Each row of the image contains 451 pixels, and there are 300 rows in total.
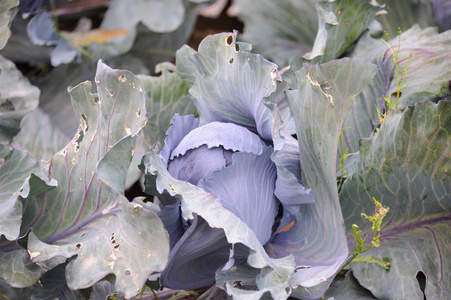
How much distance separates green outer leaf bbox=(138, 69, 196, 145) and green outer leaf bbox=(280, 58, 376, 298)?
33 cm

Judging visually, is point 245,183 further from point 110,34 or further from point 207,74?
point 110,34

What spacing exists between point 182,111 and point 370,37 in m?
0.36

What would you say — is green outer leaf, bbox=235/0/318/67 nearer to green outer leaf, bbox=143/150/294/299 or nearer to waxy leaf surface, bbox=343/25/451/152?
waxy leaf surface, bbox=343/25/451/152

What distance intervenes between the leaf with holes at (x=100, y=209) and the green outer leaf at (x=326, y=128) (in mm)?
189

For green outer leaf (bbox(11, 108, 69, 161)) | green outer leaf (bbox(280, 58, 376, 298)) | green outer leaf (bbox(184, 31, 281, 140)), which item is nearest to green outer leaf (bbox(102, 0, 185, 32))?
green outer leaf (bbox(11, 108, 69, 161))

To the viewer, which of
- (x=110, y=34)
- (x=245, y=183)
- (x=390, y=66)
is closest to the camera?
(x=245, y=183)

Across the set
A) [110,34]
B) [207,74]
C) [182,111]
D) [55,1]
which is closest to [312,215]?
[207,74]

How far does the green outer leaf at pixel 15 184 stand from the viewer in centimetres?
70

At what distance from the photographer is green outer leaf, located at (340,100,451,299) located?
74 centimetres

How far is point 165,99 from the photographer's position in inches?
39.2

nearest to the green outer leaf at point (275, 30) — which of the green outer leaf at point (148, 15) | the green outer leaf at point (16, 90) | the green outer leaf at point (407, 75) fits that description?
the green outer leaf at point (148, 15)

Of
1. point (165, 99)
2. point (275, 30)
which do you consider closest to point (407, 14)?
point (275, 30)

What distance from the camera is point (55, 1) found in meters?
1.53

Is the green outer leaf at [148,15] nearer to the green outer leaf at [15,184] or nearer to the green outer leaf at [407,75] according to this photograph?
the green outer leaf at [407,75]
